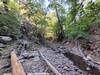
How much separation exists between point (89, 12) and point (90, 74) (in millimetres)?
8515

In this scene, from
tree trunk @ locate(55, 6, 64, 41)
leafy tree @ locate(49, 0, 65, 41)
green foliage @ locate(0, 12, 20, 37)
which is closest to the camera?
green foliage @ locate(0, 12, 20, 37)

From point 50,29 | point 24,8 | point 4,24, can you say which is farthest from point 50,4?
point 4,24

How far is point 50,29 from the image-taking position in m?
23.7

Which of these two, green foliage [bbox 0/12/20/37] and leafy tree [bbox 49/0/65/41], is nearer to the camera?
green foliage [bbox 0/12/20/37]

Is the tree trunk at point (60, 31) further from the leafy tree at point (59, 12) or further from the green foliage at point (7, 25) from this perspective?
the green foliage at point (7, 25)

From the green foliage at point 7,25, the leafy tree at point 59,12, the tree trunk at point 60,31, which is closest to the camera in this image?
the green foliage at point 7,25

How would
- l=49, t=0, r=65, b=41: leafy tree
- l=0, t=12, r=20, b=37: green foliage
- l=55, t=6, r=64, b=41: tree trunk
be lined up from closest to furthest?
l=0, t=12, r=20, b=37: green foliage, l=49, t=0, r=65, b=41: leafy tree, l=55, t=6, r=64, b=41: tree trunk

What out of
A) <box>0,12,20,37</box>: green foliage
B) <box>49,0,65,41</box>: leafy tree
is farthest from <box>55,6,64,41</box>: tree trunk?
<box>0,12,20,37</box>: green foliage

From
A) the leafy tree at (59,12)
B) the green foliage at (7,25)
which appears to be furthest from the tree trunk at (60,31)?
the green foliage at (7,25)

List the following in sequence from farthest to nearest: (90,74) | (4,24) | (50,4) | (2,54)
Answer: (50,4) → (4,24) → (2,54) → (90,74)

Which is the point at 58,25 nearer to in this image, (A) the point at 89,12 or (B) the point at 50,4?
(B) the point at 50,4

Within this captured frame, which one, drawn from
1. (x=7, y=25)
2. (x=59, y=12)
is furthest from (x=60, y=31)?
(x=7, y=25)

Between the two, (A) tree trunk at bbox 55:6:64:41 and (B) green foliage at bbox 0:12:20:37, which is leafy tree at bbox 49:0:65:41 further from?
(B) green foliage at bbox 0:12:20:37

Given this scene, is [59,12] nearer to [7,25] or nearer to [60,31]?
[60,31]
